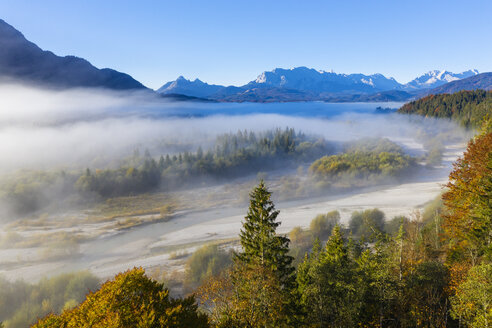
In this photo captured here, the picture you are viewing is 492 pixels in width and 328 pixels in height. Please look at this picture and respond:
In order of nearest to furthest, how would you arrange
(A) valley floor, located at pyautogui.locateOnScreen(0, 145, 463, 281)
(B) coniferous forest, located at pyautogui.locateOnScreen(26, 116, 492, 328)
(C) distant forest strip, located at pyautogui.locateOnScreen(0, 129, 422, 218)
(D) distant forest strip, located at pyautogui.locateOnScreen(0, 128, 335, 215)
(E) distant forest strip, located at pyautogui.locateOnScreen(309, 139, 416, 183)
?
(B) coniferous forest, located at pyautogui.locateOnScreen(26, 116, 492, 328)
(A) valley floor, located at pyautogui.locateOnScreen(0, 145, 463, 281)
(D) distant forest strip, located at pyautogui.locateOnScreen(0, 128, 335, 215)
(C) distant forest strip, located at pyautogui.locateOnScreen(0, 129, 422, 218)
(E) distant forest strip, located at pyautogui.locateOnScreen(309, 139, 416, 183)

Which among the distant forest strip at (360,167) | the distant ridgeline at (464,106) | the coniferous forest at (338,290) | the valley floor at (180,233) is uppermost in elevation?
the distant ridgeline at (464,106)

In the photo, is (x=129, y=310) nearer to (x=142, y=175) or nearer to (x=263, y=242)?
(x=263, y=242)

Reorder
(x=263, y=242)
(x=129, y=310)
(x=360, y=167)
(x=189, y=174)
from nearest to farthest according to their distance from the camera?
(x=129, y=310) → (x=263, y=242) → (x=189, y=174) → (x=360, y=167)

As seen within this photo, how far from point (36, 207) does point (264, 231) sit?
305 ft

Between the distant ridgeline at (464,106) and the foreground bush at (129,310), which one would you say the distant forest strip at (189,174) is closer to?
the distant ridgeline at (464,106)

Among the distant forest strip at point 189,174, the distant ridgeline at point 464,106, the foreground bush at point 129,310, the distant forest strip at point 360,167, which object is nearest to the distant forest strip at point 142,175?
the distant forest strip at point 189,174

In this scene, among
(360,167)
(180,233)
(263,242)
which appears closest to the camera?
(263,242)

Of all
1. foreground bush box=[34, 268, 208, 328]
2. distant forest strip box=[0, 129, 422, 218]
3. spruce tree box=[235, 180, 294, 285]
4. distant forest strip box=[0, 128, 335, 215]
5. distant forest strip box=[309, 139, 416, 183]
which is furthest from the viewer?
distant forest strip box=[309, 139, 416, 183]

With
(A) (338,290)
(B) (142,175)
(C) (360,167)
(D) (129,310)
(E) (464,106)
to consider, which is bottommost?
(C) (360,167)

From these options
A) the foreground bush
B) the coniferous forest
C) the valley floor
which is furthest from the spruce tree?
the valley floor

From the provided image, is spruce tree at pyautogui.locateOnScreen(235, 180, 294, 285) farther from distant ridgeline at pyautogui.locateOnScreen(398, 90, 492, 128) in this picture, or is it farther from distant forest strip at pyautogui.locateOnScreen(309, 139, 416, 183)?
distant ridgeline at pyautogui.locateOnScreen(398, 90, 492, 128)

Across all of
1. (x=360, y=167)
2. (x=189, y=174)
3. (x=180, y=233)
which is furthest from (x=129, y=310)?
(x=360, y=167)

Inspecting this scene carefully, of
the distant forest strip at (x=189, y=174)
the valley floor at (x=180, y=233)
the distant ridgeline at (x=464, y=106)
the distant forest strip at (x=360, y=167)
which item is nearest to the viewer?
the valley floor at (x=180, y=233)

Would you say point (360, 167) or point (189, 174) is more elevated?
point (189, 174)
